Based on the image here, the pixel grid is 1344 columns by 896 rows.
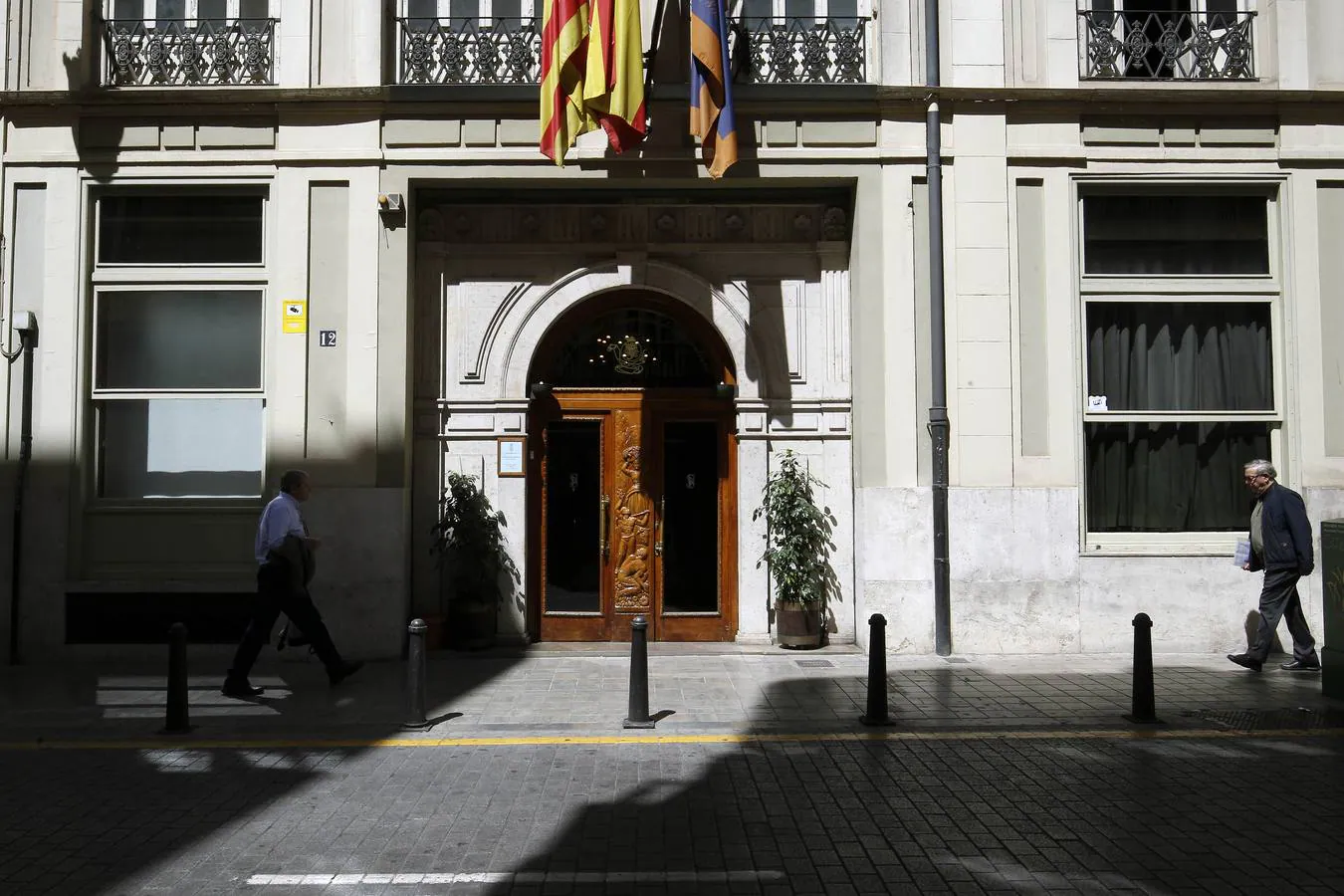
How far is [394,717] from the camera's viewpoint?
8.62 metres

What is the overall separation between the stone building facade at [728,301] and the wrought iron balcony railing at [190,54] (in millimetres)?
34

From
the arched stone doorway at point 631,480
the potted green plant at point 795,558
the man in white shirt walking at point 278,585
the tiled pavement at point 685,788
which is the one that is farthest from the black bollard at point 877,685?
the man in white shirt walking at point 278,585

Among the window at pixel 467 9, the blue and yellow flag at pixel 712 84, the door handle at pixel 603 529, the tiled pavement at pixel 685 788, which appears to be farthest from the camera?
the door handle at pixel 603 529

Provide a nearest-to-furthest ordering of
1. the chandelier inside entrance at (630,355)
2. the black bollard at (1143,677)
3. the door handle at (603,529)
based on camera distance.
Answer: the black bollard at (1143,677), the door handle at (603,529), the chandelier inside entrance at (630,355)

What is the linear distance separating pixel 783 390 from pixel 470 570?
4055 millimetres

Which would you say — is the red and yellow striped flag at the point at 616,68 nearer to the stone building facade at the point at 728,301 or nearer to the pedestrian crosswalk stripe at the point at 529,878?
the stone building facade at the point at 728,301

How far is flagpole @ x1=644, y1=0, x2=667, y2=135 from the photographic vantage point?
11.1 meters

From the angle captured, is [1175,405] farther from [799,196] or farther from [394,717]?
[394,717]

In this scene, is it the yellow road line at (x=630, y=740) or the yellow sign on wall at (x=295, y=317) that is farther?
the yellow sign on wall at (x=295, y=317)

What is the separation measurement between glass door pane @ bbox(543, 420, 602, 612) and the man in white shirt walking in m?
3.16

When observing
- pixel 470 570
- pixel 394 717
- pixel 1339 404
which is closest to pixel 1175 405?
pixel 1339 404

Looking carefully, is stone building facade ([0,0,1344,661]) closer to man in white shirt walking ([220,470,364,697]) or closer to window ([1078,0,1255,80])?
window ([1078,0,1255,80])

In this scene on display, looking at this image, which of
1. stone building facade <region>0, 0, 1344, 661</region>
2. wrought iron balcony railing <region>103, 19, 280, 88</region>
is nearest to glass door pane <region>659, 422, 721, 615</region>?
stone building facade <region>0, 0, 1344, 661</region>

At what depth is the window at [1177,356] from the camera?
11789 millimetres
